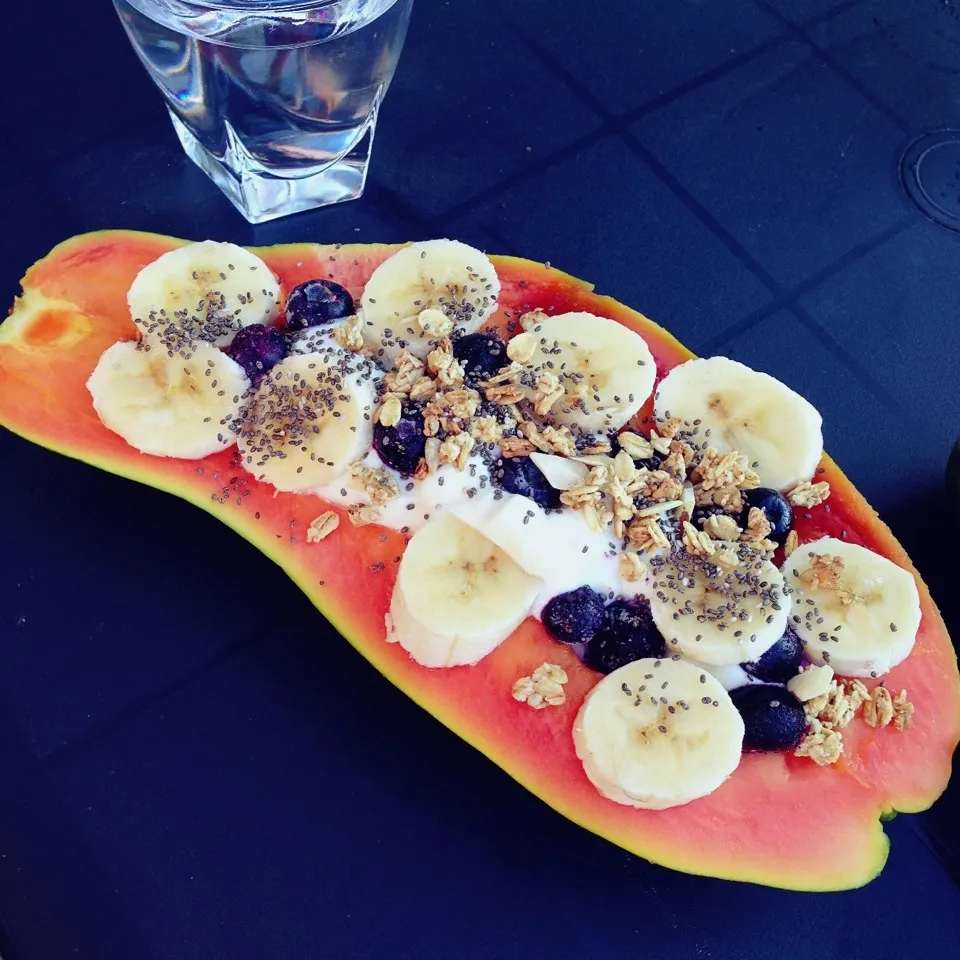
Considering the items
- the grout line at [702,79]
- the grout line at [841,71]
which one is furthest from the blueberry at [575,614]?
the grout line at [841,71]

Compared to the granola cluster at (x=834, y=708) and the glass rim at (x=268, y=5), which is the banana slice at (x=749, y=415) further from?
the glass rim at (x=268, y=5)

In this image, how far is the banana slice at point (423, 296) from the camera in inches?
44.1

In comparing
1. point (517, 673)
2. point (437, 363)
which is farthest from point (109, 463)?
point (517, 673)

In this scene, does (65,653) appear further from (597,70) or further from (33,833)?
(597,70)

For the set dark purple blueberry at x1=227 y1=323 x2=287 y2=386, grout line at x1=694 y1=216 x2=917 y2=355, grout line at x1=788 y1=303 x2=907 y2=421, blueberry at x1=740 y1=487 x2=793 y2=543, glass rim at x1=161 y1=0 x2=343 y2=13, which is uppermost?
glass rim at x1=161 y1=0 x2=343 y2=13

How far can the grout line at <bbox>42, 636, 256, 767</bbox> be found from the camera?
1.09 m

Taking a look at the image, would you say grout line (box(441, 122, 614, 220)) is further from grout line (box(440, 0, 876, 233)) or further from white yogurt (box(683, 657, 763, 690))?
white yogurt (box(683, 657, 763, 690))

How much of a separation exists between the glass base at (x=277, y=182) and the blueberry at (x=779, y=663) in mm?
846

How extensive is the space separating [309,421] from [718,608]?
1.46ft

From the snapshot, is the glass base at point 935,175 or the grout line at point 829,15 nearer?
the glass base at point 935,175

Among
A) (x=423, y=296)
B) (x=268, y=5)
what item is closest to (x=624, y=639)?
(x=423, y=296)

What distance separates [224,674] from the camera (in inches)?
44.8

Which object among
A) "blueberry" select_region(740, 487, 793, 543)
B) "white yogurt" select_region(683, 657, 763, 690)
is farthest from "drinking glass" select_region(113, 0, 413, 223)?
"white yogurt" select_region(683, 657, 763, 690)

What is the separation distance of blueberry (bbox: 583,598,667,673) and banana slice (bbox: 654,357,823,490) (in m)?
0.21
